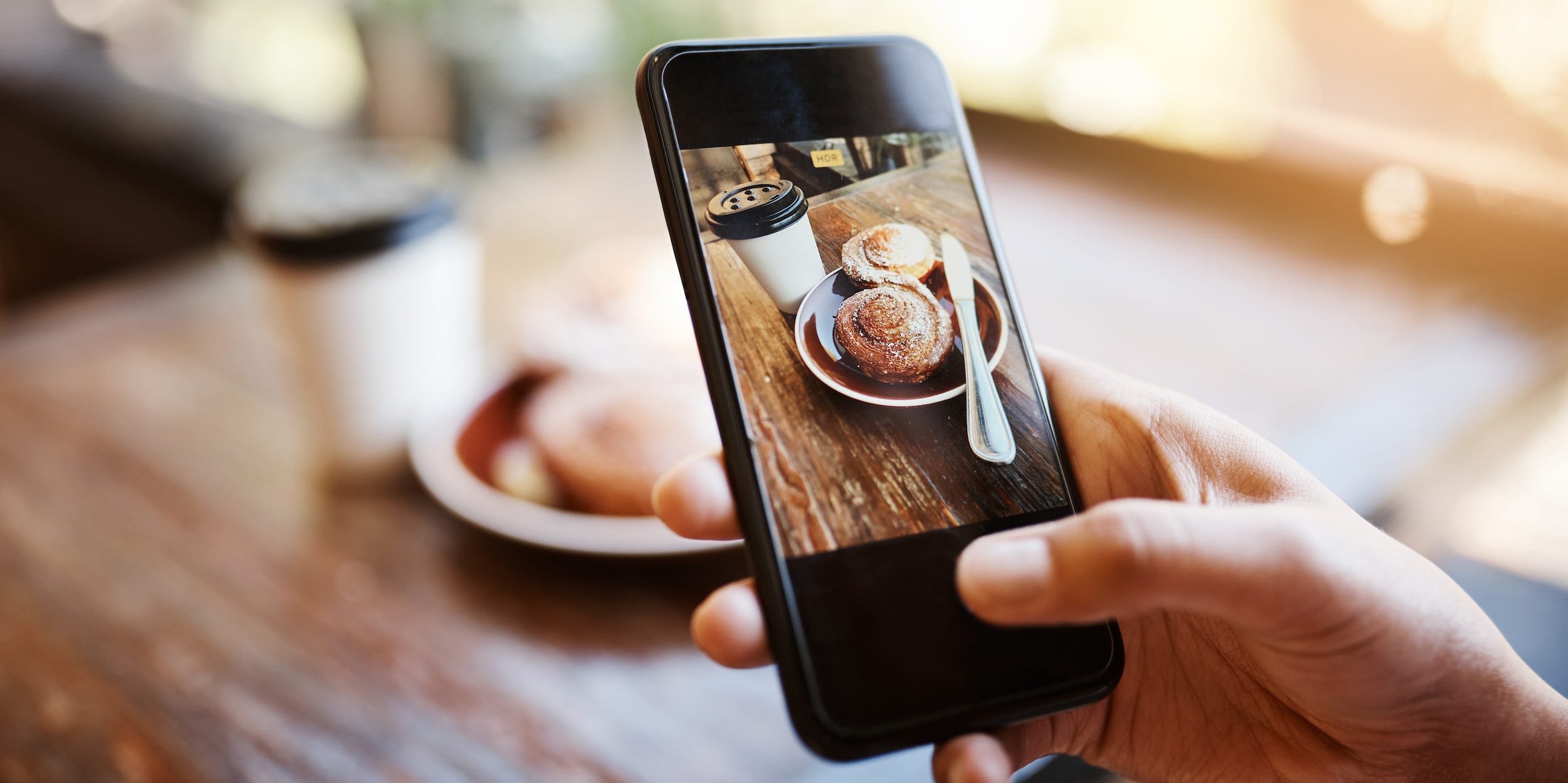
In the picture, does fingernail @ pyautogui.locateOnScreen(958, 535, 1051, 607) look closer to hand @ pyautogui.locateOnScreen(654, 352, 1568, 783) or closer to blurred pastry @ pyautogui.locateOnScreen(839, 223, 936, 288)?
→ hand @ pyautogui.locateOnScreen(654, 352, 1568, 783)

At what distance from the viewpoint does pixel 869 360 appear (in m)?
0.41

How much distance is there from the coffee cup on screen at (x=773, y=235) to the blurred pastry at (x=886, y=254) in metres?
0.02

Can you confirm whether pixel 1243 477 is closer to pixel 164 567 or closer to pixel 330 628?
pixel 330 628

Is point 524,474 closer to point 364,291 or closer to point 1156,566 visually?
point 364,291

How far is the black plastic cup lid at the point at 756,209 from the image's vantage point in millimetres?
417

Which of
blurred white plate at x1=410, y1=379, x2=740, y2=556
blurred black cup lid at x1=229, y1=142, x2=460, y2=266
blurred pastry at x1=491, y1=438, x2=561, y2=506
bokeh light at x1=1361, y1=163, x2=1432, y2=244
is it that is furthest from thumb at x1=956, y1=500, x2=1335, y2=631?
bokeh light at x1=1361, y1=163, x2=1432, y2=244

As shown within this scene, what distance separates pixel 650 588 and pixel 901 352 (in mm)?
268

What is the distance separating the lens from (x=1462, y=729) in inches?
15.3

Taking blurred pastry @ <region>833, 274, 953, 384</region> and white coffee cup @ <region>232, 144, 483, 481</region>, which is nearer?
blurred pastry @ <region>833, 274, 953, 384</region>

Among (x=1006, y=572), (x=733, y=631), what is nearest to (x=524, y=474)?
(x=733, y=631)

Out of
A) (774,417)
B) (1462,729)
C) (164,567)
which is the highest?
(774,417)

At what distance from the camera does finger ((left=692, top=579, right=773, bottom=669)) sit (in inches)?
15.5

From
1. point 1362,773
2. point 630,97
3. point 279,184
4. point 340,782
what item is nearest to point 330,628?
Result: point 340,782

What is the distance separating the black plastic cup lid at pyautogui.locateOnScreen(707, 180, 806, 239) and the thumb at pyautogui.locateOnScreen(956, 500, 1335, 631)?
0.18 meters
